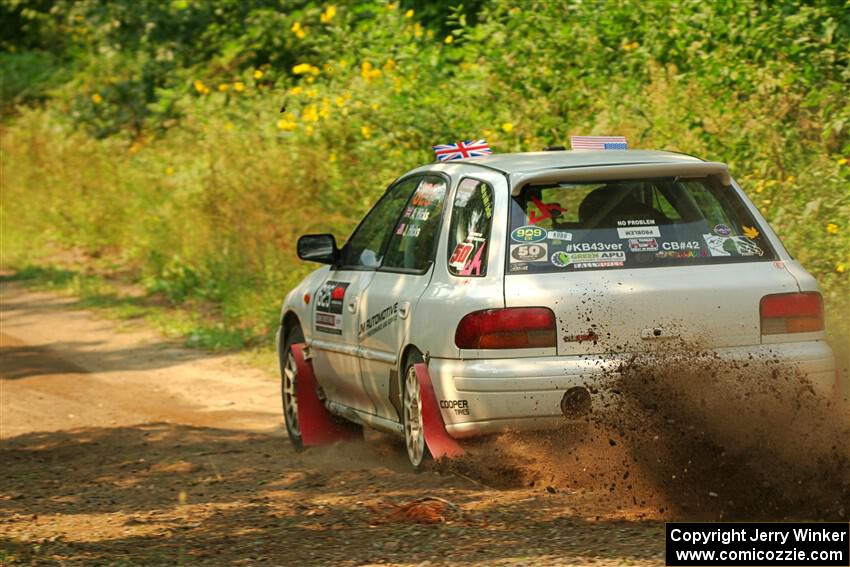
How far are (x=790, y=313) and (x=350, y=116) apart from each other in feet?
25.6

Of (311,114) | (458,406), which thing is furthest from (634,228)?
(311,114)

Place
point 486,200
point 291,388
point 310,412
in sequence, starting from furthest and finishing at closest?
point 291,388 → point 310,412 → point 486,200

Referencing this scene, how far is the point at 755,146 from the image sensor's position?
36.4ft

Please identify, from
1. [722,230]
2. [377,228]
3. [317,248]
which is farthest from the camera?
[317,248]

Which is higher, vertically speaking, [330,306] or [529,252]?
[529,252]

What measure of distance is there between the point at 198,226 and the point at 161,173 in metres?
2.25

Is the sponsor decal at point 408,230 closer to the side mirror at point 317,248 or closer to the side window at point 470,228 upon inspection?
the side window at point 470,228

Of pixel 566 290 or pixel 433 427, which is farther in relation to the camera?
pixel 433 427

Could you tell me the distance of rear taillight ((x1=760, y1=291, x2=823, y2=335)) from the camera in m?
6.80

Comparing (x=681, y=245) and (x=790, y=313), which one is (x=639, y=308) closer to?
(x=681, y=245)

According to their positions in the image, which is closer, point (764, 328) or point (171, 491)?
point (764, 328)

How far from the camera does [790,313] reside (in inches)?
269

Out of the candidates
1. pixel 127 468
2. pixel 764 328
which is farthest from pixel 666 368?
pixel 127 468

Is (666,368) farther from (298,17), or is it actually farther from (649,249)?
(298,17)
